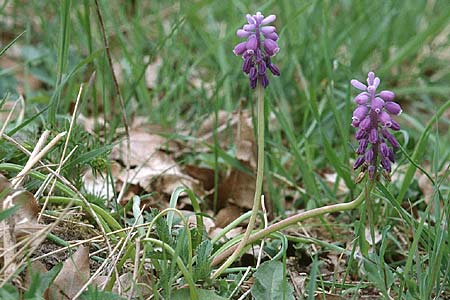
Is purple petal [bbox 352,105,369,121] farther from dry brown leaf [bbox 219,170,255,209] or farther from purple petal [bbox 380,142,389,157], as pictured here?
dry brown leaf [bbox 219,170,255,209]

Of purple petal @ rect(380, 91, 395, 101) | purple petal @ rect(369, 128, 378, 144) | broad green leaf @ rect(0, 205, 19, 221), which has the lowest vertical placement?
broad green leaf @ rect(0, 205, 19, 221)

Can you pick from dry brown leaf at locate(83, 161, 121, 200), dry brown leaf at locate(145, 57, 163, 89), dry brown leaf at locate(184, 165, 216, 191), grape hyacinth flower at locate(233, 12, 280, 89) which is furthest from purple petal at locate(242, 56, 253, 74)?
dry brown leaf at locate(145, 57, 163, 89)

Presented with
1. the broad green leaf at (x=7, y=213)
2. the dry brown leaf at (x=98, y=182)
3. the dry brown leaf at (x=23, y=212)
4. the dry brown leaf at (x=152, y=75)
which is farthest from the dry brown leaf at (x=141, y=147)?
the broad green leaf at (x=7, y=213)

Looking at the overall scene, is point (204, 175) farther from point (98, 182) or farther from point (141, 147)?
point (98, 182)

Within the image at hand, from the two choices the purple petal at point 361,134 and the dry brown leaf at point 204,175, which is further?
the dry brown leaf at point 204,175

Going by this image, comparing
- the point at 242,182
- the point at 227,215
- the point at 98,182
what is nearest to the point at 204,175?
the point at 242,182

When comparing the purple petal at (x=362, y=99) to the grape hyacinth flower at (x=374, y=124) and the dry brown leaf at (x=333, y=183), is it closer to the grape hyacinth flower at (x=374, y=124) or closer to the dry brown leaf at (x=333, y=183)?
the grape hyacinth flower at (x=374, y=124)
